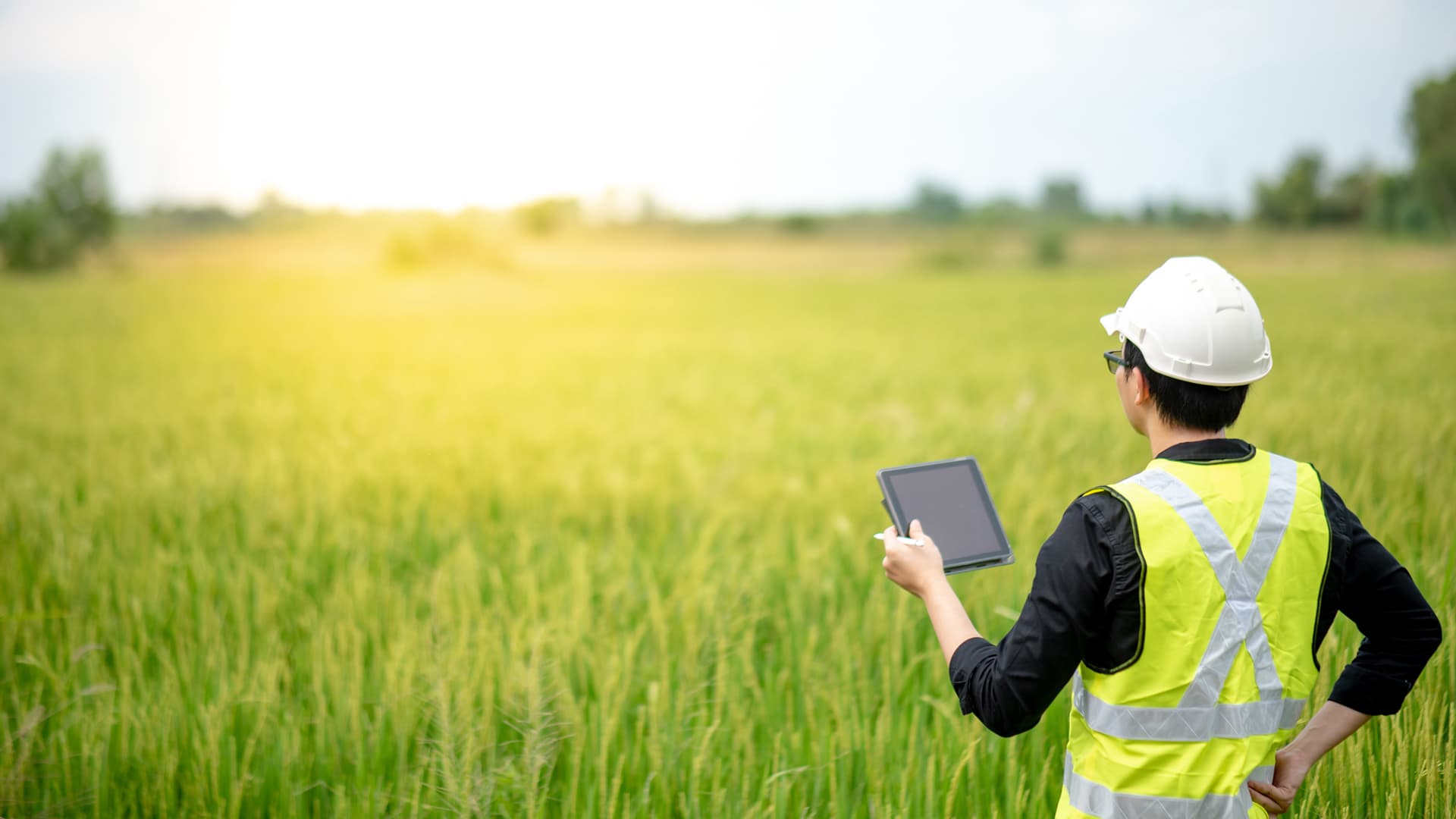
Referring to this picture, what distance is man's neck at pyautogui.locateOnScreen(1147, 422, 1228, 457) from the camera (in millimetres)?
1500

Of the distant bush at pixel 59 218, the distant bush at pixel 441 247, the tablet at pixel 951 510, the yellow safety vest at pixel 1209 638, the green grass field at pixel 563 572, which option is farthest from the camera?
the distant bush at pixel 441 247

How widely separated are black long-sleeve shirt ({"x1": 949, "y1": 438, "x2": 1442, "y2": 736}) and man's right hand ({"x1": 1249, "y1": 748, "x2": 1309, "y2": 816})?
25 cm

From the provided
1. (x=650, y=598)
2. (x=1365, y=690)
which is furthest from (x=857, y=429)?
(x=1365, y=690)

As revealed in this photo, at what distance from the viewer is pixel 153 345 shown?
1380 cm

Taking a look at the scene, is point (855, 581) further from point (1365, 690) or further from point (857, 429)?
point (857, 429)

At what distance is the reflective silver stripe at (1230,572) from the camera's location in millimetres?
1380

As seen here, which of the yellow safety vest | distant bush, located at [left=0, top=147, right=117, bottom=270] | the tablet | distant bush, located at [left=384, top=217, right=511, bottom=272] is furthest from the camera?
distant bush, located at [left=384, top=217, right=511, bottom=272]

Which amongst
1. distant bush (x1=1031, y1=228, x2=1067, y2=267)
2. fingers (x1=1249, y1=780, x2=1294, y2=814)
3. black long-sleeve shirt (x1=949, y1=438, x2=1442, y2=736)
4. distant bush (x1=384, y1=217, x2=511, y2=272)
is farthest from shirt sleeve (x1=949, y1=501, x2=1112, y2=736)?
distant bush (x1=384, y1=217, x2=511, y2=272)

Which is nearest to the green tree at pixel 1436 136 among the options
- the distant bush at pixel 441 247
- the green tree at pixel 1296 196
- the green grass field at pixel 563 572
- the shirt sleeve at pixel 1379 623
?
the green tree at pixel 1296 196

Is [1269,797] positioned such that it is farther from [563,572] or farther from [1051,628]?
[563,572]

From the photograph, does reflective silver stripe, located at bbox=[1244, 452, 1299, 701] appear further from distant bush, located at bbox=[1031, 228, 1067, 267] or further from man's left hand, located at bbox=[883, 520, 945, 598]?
distant bush, located at bbox=[1031, 228, 1067, 267]

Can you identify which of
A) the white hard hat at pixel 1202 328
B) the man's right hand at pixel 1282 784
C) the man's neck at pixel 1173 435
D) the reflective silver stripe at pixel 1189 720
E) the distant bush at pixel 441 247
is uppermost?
the distant bush at pixel 441 247

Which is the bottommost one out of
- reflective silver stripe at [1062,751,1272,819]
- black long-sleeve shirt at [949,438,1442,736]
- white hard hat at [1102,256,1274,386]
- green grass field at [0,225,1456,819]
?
green grass field at [0,225,1456,819]

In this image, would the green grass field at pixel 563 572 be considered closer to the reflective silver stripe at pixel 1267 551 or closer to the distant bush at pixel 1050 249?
the reflective silver stripe at pixel 1267 551
